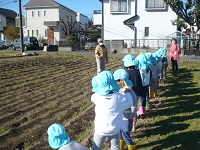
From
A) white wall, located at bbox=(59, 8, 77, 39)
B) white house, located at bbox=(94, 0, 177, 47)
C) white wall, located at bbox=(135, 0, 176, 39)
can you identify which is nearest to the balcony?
white house, located at bbox=(94, 0, 177, 47)

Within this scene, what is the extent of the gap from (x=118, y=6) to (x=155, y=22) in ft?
15.3

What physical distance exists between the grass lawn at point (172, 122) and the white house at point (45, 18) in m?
33.0

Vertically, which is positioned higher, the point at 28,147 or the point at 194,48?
the point at 194,48

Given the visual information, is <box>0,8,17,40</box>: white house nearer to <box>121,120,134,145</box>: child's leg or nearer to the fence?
the fence

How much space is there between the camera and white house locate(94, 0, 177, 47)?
2811cm

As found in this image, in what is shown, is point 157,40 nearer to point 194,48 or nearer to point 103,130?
point 194,48

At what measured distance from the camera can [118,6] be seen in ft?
96.3

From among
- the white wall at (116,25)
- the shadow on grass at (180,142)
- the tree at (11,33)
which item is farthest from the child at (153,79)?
the tree at (11,33)

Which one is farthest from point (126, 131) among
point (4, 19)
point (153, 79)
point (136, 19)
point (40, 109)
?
point (4, 19)

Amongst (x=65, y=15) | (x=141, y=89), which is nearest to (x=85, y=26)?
(x=65, y=15)

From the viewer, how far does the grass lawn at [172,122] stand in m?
4.10

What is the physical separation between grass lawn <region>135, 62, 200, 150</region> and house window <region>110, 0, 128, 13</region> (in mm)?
22897

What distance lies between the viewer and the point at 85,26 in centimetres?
4866

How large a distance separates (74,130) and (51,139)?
2.30 m
